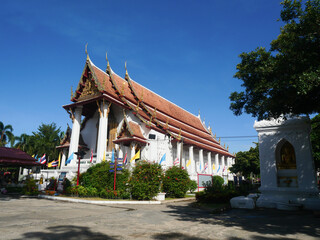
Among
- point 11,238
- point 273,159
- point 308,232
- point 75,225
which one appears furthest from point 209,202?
point 11,238

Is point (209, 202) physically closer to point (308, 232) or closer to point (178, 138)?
point (308, 232)

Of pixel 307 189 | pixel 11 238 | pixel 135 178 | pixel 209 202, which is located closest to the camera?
pixel 11 238

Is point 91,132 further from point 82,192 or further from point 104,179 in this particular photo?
point 82,192

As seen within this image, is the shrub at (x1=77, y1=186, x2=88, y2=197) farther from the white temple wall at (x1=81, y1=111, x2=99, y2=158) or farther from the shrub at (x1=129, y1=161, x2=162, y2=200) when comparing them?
the white temple wall at (x1=81, y1=111, x2=99, y2=158)

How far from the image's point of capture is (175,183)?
627 inches

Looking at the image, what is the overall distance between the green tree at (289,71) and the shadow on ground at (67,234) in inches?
227

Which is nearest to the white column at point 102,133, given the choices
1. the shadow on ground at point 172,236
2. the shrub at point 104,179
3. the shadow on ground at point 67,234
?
the shrub at point 104,179

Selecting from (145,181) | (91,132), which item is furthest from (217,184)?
(91,132)

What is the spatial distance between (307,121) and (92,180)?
40.2 ft

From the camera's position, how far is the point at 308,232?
17.6 ft

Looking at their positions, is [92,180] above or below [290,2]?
below

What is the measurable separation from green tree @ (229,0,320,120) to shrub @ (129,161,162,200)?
7.36 meters

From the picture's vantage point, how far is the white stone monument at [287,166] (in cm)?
965

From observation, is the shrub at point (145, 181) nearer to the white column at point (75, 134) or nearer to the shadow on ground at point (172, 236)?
the shadow on ground at point (172, 236)
